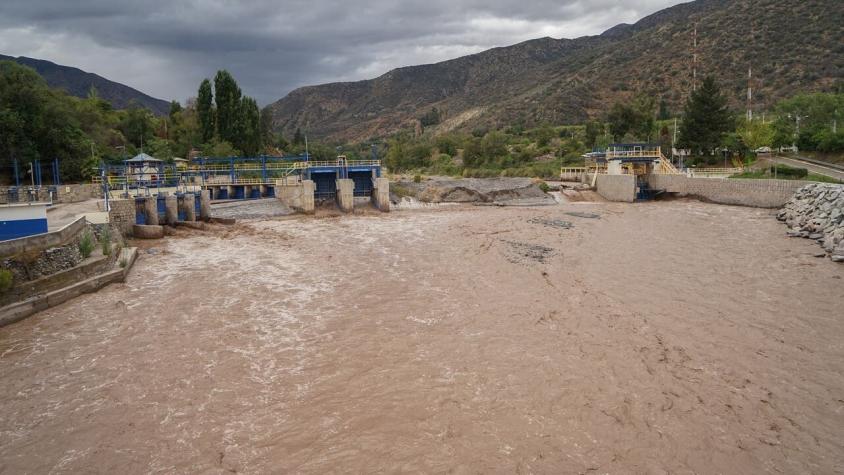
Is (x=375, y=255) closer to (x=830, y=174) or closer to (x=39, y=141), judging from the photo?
(x=39, y=141)

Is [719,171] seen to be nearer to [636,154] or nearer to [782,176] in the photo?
[636,154]

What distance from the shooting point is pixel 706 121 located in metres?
41.2

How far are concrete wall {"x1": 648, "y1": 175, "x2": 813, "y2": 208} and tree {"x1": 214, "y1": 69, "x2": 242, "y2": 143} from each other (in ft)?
140

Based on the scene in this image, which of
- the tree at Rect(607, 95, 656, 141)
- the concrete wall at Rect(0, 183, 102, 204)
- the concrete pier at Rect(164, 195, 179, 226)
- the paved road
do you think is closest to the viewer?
the concrete wall at Rect(0, 183, 102, 204)

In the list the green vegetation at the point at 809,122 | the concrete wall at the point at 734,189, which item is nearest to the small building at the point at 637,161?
the concrete wall at the point at 734,189

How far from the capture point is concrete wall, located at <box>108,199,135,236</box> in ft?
74.1

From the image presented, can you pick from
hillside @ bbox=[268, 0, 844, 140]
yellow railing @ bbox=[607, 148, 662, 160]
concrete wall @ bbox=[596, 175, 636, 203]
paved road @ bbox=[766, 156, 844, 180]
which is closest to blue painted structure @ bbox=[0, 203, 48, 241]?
concrete wall @ bbox=[596, 175, 636, 203]

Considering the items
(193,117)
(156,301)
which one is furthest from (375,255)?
(193,117)

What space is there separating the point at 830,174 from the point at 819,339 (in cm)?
2673

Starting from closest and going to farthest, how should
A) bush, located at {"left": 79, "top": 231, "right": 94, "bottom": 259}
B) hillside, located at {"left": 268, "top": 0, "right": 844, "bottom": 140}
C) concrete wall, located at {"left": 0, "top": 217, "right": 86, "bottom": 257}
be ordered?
concrete wall, located at {"left": 0, "top": 217, "right": 86, "bottom": 257} → bush, located at {"left": 79, "top": 231, "right": 94, "bottom": 259} → hillside, located at {"left": 268, "top": 0, "right": 844, "bottom": 140}

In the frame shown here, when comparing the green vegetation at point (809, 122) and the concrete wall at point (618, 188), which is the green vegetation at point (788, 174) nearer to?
the concrete wall at point (618, 188)

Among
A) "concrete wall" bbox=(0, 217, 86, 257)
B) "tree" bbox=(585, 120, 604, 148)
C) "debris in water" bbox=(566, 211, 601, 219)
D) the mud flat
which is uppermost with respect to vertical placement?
"tree" bbox=(585, 120, 604, 148)

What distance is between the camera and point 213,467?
20.2ft

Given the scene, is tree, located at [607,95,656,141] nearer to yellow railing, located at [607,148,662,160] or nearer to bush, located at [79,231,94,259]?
yellow railing, located at [607,148,662,160]
